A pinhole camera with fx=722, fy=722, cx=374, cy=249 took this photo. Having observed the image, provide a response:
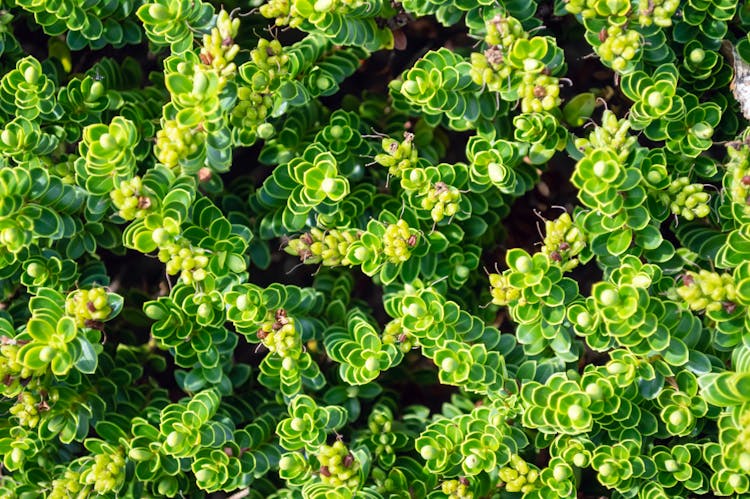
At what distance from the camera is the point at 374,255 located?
2.23 meters

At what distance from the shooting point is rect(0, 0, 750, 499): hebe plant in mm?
2115

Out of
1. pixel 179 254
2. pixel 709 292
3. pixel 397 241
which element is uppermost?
pixel 709 292

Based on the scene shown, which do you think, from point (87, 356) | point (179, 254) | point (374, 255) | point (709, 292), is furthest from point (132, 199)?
point (709, 292)

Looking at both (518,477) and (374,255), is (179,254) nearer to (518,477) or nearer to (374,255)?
(374,255)

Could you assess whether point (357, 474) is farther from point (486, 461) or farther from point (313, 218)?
point (313, 218)

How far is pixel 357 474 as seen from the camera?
2256mm

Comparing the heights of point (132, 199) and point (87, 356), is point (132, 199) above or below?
above

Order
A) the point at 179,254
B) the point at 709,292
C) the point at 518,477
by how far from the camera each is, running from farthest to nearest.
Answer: the point at 518,477 < the point at 179,254 < the point at 709,292

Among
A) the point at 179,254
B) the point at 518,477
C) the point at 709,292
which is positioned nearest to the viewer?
the point at 709,292

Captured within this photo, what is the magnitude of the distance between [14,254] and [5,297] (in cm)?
33

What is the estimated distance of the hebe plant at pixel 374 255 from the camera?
6.94 ft

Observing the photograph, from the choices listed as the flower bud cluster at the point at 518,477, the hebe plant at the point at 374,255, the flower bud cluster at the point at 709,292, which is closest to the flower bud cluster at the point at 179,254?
the hebe plant at the point at 374,255

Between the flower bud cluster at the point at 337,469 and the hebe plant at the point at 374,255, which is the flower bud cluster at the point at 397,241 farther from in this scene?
the flower bud cluster at the point at 337,469

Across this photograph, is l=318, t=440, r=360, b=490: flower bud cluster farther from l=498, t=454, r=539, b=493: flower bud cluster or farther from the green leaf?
the green leaf
